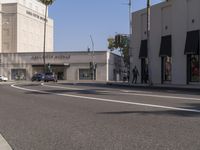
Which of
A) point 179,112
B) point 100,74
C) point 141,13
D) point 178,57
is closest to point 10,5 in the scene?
point 100,74

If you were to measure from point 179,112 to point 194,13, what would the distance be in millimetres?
24922

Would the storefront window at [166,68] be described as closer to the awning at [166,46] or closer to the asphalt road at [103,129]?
the awning at [166,46]

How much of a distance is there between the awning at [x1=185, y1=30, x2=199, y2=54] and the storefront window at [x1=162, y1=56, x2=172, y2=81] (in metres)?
3.53

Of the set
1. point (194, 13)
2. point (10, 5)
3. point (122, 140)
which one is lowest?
point (122, 140)

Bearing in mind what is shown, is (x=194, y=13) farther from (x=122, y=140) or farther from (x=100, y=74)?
(x=100, y=74)

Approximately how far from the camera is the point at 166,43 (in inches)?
1612

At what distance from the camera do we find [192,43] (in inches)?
1453

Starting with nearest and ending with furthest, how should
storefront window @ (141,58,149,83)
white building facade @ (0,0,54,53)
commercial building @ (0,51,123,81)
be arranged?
1. storefront window @ (141,58,149,83)
2. commercial building @ (0,51,123,81)
3. white building facade @ (0,0,54,53)

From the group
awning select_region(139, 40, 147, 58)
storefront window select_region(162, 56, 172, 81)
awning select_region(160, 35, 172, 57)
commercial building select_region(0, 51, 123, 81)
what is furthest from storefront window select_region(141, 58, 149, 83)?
commercial building select_region(0, 51, 123, 81)

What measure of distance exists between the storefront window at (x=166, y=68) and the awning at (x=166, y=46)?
592mm

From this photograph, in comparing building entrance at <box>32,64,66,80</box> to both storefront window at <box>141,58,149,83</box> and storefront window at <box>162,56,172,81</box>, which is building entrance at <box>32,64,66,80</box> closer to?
storefront window at <box>141,58,149,83</box>

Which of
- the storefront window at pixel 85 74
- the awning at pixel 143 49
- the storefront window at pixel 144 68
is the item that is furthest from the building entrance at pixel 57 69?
the awning at pixel 143 49

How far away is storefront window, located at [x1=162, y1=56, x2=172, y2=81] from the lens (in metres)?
41.2

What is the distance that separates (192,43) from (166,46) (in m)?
4.17
